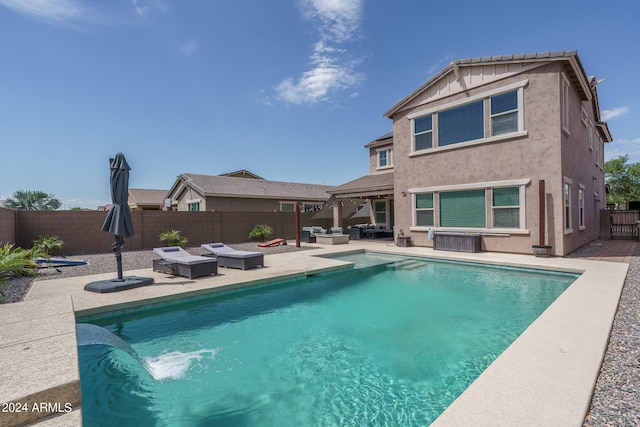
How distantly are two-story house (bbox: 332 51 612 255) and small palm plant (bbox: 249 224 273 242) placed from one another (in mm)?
8684

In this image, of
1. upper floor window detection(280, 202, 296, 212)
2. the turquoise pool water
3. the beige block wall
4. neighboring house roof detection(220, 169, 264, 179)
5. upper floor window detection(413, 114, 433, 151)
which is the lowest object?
the turquoise pool water

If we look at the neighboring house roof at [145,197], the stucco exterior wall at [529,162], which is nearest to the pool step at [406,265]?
the stucco exterior wall at [529,162]

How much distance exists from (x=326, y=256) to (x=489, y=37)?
1355cm

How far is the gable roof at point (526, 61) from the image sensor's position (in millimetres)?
11102

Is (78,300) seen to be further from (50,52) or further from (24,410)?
(50,52)

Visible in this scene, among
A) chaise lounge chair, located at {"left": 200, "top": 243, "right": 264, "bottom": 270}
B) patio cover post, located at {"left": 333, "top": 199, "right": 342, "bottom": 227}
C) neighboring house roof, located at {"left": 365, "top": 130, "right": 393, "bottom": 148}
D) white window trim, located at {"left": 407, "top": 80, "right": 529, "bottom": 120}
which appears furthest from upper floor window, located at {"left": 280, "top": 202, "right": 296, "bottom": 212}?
chaise lounge chair, located at {"left": 200, "top": 243, "right": 264, "bottom": 270}

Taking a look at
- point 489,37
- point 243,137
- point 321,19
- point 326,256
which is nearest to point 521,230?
point 326,256

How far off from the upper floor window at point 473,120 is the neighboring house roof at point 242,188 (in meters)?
8.09

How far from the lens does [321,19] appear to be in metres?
14.2

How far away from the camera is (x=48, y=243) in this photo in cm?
1319

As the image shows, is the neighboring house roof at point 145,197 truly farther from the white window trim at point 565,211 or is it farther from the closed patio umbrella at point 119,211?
the white window trim at point 565,211

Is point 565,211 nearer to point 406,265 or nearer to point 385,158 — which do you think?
A: point 406,265

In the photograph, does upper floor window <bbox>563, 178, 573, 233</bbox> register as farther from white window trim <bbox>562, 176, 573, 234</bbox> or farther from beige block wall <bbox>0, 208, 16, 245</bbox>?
beige block wall <bbox>0, 208, 16, 245</bbox>

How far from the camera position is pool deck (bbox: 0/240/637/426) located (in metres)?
2.51
